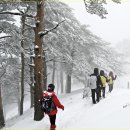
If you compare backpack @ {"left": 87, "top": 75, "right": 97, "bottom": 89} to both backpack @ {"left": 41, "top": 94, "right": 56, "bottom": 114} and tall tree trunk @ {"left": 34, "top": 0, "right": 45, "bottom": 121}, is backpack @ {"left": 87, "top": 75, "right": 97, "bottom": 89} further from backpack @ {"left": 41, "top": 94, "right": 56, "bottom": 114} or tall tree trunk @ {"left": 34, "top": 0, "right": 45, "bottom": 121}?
backpack @ {"left": 41, "top": 94, "right": 56, "bottom": 114}

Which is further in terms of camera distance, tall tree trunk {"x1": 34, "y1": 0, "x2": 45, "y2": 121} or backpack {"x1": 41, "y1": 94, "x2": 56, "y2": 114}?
tall tree trunk {"x1": 34, "y1": 0, "x2": 45, "y2": 121}

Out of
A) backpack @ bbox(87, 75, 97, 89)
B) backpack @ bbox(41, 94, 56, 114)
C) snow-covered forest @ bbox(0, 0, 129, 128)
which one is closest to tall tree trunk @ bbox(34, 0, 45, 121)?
snow-covered forest @ bbox(0, 0, 129, 128)

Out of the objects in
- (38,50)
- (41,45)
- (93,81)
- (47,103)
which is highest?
(41,45)

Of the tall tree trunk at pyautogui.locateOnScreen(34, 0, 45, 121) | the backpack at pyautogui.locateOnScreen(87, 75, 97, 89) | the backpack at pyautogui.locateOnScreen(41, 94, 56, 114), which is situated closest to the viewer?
the backpack at pyautogui.locateOnScreen(41, 94, 56, 114)

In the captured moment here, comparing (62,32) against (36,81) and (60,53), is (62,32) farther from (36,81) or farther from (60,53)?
(36,81)

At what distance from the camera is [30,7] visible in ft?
71.2

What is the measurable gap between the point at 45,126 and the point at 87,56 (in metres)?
21.7

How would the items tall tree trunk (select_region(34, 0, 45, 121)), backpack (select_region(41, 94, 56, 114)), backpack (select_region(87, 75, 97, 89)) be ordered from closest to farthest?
backpack (select_region(41, 94, 56, 114)) < tall tree trunk (select_region(34, 0, 45, 121)) < backpack (select_region(87, 75, 97, 89))

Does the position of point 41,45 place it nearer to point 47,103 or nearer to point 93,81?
point 93,81

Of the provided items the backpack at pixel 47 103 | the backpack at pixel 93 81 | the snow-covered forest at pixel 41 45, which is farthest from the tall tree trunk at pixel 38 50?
the backpack at pixel 47 103

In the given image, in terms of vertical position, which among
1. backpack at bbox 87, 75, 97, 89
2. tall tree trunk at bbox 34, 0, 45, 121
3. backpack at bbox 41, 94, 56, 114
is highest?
tall tree trunk at bbox 34, 0, 45, 121

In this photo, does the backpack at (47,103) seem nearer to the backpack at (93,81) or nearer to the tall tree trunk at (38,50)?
the tall tree trunk at (38,50)

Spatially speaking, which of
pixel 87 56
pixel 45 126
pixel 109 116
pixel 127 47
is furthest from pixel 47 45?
pixel 127 47

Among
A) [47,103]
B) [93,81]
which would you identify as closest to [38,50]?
[93,81]
